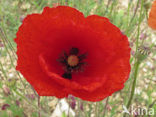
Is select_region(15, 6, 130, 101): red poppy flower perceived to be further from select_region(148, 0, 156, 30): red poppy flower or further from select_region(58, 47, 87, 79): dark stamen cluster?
select_region(148, 0, 156, 30): red poppy flower

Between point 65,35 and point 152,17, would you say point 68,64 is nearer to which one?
point 65,35

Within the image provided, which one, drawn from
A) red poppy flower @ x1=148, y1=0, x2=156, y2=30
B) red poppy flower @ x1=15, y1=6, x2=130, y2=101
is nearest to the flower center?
red poppy flower @ x1=15, y1=6, x2=130, y2=101

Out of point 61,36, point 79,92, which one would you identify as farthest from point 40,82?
point 61,36

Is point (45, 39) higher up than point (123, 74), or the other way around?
point (45, 39)

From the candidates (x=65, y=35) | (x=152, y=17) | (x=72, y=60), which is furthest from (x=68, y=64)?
(x=152, y=17)

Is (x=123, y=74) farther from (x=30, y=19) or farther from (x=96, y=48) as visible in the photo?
(x=30, y=19)

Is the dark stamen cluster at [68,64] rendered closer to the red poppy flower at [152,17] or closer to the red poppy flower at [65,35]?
the red poppy flower at [65,35]

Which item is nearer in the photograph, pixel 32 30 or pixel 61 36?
pixel 32 30

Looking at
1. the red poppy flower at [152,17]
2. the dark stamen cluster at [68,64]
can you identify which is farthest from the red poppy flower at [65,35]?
the red poppy flower at [152,17]

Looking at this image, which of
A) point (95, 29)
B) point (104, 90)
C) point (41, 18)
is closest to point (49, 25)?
point (41, 18)
